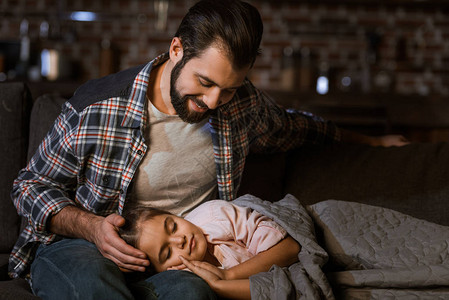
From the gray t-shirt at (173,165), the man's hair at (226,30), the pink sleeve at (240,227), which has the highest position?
the man's hair at (226,30)

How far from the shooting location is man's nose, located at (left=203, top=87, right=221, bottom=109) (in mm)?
1330

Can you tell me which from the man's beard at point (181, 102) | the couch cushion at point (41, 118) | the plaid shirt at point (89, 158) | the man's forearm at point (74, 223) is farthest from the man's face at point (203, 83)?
the couch cushion at point (41, 118)

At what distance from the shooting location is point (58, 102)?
5.68 ft

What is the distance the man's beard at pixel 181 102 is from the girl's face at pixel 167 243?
0.33 metres

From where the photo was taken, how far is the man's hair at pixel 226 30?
1289mm

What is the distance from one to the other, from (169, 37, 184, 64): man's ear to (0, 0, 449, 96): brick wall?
Answer: 2875 millimetres

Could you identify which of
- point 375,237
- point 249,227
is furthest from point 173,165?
point 375,237

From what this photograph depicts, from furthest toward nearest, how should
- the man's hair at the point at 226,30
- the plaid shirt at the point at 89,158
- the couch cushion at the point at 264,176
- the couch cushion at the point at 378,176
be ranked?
1. the couch cushion at the point at 264,176
2. the couch cushion at the point at 378,176
3. the plaid shirt at the point at 89,158
4. the man's hair at the point at 226,30

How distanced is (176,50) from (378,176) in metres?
0.87

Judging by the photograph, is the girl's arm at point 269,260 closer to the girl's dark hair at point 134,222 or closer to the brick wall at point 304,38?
the girl's dark hair at point 134,222

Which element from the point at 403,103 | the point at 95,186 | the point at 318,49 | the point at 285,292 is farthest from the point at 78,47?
the point at 285,292

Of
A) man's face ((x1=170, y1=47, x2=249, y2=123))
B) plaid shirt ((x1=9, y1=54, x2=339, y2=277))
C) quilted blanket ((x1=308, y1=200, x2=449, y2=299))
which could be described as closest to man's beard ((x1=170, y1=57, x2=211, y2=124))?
man's face ((x1=170, y1=47, x2=249, y2=123))

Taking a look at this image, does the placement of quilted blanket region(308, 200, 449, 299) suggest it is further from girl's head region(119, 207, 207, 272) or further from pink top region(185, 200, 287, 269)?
girl's head region(119, 207, 207, 272)

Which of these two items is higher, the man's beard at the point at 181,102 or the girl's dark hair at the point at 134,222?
the man's beard at the point at 181,102
